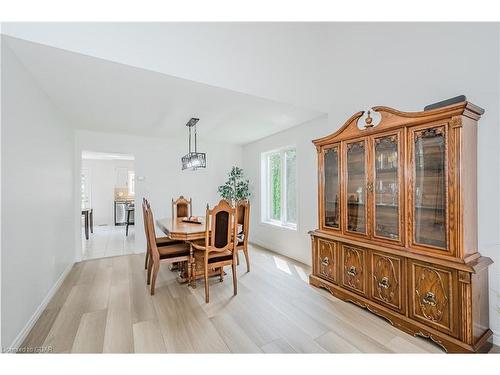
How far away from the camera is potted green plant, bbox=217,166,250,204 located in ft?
17.5

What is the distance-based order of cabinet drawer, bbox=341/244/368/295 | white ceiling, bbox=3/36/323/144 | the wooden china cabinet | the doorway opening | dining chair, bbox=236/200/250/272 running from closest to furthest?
the wooden china cabinet, white ceiling, bbox=3/36/323/144, cabinet drawer, bbox=341/244/368/295, dining chair, bbox=236/200/250/272, the doorway opening

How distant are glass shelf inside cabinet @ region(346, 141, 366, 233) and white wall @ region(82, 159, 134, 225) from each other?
828 cm

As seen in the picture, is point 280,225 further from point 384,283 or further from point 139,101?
point 139,101

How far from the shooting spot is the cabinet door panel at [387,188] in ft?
→ 7.15

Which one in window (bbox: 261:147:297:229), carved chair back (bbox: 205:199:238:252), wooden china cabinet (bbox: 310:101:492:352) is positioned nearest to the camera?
wooden china cabinet (bbox: 310:101:492:352)

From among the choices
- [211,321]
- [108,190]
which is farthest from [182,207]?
[108,190]

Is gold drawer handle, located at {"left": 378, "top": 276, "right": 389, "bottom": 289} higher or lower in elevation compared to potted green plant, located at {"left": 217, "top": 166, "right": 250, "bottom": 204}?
lower

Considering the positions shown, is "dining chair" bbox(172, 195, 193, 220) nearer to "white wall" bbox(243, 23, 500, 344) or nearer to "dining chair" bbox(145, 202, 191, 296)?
"dining chair" bbox(145, 202, 191, 296)

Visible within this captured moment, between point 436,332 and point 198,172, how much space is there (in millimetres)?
4656

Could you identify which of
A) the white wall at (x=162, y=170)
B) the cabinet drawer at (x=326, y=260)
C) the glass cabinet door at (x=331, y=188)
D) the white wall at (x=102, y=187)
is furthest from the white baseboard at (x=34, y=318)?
the white wall at (x=102, y=187)

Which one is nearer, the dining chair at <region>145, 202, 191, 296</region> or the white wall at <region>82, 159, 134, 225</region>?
the dining chair at <region>145, 202, 191, 296</region>

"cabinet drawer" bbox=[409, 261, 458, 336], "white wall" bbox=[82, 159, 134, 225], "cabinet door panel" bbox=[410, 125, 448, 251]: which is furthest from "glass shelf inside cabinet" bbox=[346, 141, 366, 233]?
"white wall" bbox=[82, 159, 134, 225]

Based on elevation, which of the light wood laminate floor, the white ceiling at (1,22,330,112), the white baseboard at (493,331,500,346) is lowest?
the light wood laminate floor
